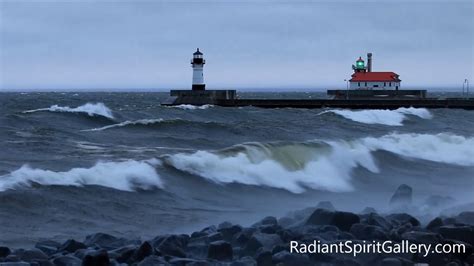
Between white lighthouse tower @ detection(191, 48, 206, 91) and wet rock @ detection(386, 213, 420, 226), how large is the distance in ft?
110

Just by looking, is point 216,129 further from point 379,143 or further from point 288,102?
point 288,102

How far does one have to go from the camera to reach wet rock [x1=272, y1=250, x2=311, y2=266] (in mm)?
5816

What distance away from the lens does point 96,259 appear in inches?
224

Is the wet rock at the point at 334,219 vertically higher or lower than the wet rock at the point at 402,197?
higher

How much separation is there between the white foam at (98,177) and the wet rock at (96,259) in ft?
14.8

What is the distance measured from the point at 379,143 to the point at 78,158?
26.1 ft

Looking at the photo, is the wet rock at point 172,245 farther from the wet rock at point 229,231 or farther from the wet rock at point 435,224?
the wet rock at point 435,224

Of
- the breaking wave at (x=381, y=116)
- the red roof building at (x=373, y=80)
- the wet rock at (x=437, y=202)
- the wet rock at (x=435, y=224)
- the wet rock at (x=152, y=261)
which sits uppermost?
the red roof building at (x=373, y=80)

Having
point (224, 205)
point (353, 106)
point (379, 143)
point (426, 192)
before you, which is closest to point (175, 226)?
point (224, 205)

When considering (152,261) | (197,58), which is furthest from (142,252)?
(197,58)

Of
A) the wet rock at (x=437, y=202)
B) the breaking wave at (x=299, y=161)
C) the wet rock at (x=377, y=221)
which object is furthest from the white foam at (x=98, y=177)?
the wet rock at (x=377, y=221)

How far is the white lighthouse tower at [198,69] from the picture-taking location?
41097 mm

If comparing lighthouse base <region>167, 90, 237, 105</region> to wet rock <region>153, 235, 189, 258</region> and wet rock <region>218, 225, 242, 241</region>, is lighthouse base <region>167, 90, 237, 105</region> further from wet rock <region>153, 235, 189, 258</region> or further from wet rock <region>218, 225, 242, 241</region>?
wet rock <region>153, 235, 189, 258</region>

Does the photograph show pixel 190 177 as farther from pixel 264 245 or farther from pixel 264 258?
pixel 264 258
